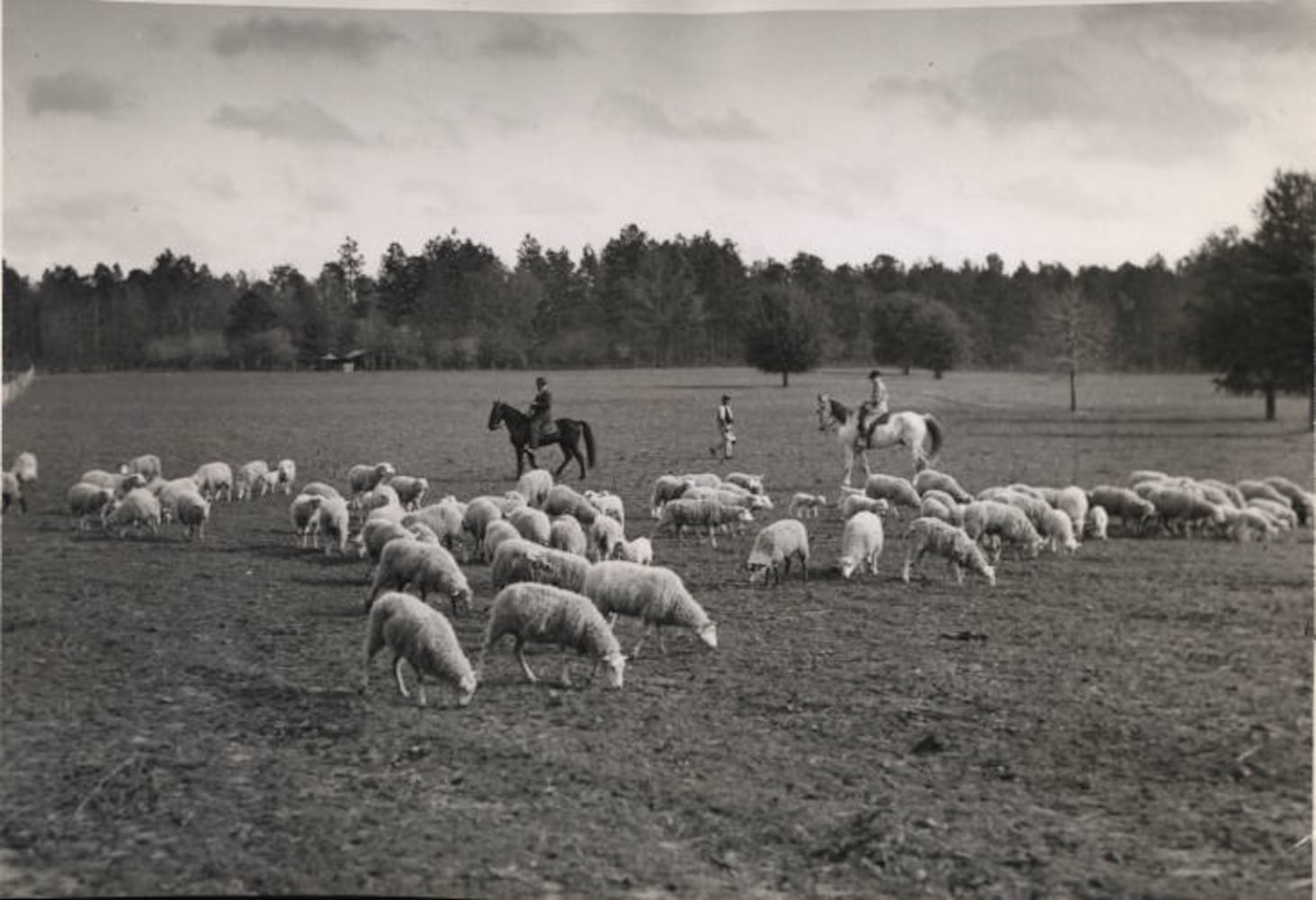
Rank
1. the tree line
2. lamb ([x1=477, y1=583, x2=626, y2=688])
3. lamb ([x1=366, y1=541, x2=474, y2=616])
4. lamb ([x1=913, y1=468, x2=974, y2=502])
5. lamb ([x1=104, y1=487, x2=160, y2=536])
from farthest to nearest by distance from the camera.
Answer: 1. lamb ([x1=913, y1=468, x2=974, y2=502])
2. lamb ([x1=104, y1=487, x2=160, y2=536])
3. lamb ([x1=366, y1=541, x2=474, y2=616])
4. the tree line
5. lamb ([x1=477, y1=583, x2=626, y2=688])

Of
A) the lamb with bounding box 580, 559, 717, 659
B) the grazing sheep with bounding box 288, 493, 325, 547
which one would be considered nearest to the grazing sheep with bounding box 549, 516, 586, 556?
the lamb with bounding box 580, 559, 717, 659

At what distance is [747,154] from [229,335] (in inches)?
146

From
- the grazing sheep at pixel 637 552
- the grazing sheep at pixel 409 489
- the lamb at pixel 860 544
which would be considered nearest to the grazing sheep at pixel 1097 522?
the lamb at pixel 860 544

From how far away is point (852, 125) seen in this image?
5879mm

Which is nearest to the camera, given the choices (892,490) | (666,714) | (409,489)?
(666,714)

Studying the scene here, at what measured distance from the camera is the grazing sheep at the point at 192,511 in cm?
746

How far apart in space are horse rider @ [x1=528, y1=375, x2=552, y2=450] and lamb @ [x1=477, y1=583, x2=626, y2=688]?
2006 millimetres

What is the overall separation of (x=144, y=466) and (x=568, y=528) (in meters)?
3.26

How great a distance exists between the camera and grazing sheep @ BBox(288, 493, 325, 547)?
7609mm

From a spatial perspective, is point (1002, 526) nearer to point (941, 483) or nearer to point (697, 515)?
point (941, 483)

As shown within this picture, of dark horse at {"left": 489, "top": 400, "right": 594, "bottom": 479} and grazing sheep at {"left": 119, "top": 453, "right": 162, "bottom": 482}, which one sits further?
dark horse at {"left": 489, "top": 400, "right": 594, "bottom": 479}

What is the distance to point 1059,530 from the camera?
7.71m

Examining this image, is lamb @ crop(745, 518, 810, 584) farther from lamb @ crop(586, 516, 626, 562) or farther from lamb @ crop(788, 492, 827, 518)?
lamb @ crop(788, 492, 827, 518)

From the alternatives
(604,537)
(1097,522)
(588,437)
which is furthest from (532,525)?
(1097,522)
